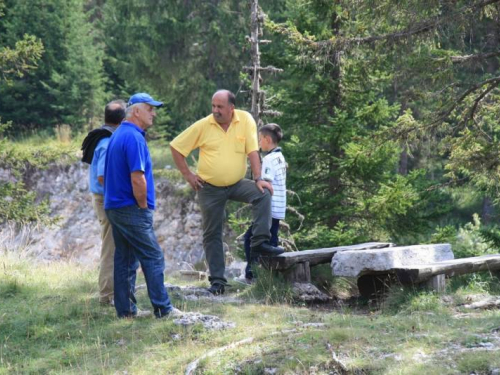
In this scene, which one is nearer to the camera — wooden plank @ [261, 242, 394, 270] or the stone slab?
the stone slab

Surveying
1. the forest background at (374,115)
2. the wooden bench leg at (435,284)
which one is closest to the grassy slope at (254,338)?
the wooden bench leg at (435,284)

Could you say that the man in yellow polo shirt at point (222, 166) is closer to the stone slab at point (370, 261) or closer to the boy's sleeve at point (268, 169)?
the boy's sleeve at point (268, 169)

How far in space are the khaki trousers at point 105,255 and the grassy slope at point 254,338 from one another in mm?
221

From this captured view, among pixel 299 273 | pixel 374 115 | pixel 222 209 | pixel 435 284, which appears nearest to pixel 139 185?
pixel 222 209

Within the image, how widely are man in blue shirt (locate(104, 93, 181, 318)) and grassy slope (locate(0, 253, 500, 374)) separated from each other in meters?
0.47

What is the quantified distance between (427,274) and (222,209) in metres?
2.46

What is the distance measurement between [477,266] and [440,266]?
89cm

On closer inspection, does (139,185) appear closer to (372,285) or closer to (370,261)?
(370,261)

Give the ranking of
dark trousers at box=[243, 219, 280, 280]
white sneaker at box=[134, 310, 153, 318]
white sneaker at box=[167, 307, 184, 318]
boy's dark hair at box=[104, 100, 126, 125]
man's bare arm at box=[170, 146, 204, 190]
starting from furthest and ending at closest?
dark trousers at box=[243, 219, 280, 280] → man's bare arm at box=[170, 146, 204, 190] → boy's dark hair at box=[104, 100, 126, 125] → white sneaker at box=[134, 310, 153, 318] → white sneaker at box=[167, 307, 184, 318]

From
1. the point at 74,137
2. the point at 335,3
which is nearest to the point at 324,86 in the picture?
the point at 335,3

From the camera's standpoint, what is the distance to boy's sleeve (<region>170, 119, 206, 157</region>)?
832cm

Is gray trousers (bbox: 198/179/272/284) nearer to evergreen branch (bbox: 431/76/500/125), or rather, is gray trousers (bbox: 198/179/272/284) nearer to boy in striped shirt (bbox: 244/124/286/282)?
boy in striped shirt (bbox: 244/124/286/282)

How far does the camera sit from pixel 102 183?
24.8ft

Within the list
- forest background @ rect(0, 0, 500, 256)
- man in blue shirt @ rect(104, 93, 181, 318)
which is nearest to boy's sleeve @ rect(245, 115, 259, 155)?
man in blue shirt @ rect(104, 93, 181, 318)
